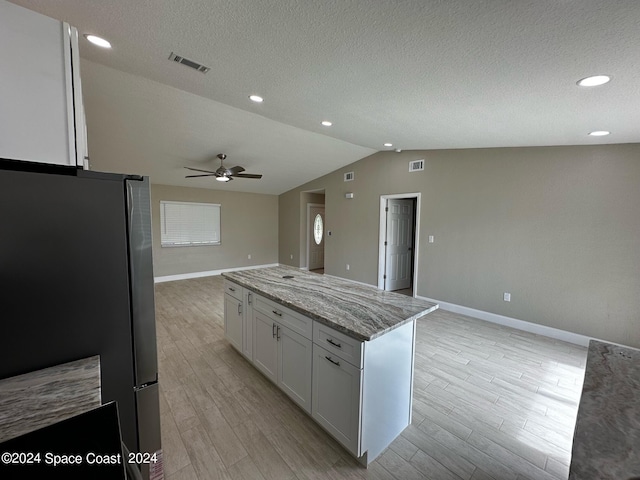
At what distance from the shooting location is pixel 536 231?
3.62 metres

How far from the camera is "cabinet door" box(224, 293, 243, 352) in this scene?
2.80m

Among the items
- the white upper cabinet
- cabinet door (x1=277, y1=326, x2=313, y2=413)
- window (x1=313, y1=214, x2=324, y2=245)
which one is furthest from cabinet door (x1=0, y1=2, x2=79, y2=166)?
window (x1=313, y1=214, x2=324, y2=245)

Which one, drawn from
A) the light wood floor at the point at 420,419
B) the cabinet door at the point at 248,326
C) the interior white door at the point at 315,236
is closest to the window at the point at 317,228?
the interior white door at the point at 315,236

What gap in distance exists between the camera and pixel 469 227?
13.9ft

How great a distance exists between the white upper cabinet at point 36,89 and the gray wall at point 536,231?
4.61 meters

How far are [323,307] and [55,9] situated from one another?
243 cm

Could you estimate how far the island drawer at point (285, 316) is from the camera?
1.88 m

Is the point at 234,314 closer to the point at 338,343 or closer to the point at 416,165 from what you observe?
the point at 338,343

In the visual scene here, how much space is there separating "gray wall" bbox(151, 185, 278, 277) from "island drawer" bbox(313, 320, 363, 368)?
558 centimetres

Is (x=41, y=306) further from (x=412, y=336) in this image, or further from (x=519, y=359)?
(x=519, y=359)

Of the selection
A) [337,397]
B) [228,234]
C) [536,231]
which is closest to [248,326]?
[337,397]

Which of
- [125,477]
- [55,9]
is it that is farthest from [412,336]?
[55,9]

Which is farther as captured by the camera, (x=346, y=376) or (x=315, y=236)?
(x=315, y=236)

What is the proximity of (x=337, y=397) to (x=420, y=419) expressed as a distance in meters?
0.84
